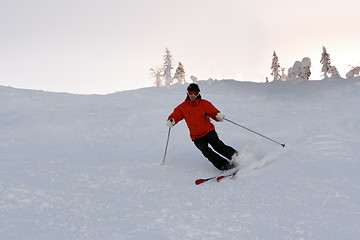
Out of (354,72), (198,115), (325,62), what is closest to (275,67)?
(325,62)

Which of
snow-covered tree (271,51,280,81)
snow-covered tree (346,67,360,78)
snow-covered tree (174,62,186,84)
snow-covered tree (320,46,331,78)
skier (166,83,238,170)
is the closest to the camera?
skier (166,83,238,170)

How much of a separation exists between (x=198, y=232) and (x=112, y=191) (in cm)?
164

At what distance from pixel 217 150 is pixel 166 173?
3.52ft

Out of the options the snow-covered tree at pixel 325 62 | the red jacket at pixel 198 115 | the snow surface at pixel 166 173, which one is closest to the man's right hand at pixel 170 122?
the red jacket at pixel 198 115

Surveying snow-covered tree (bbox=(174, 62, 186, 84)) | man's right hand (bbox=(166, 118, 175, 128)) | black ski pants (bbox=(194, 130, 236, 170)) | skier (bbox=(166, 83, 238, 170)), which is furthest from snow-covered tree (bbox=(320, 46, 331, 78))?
man's right hand (bbox=(166, 118, 175, 128))

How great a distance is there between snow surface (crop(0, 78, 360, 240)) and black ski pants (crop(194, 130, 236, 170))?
22cm

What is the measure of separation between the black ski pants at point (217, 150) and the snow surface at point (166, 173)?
22 centimetres

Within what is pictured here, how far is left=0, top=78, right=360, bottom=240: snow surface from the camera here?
113 inches

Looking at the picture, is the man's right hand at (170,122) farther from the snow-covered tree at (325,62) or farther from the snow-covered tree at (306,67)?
the snow-covered tree at (325,62)

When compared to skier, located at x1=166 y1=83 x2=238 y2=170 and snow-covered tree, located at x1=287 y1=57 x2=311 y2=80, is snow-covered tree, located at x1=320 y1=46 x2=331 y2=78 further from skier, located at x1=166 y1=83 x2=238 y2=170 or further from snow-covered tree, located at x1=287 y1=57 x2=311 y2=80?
skier, located at x1=166 y1=83 x2=238 y2=170

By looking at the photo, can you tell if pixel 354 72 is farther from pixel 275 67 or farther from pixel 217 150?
pixel 217 150

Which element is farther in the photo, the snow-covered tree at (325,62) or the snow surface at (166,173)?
the snow-covered tree at (325,62)

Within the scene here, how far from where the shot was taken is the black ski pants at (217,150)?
5.11 meters

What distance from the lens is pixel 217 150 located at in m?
5.39
